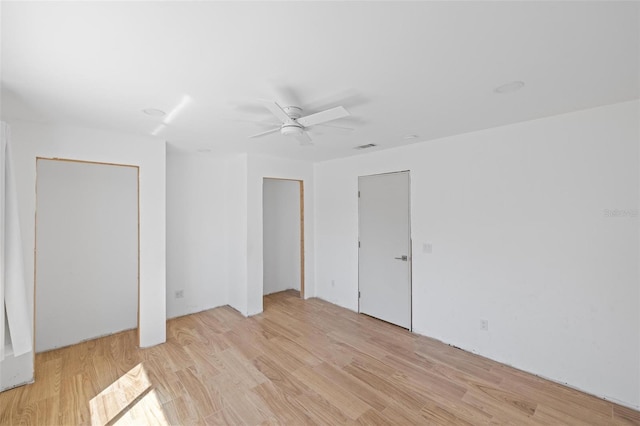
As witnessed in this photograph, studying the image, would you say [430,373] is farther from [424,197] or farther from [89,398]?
[89,398]

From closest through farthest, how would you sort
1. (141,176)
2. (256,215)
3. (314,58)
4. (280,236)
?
(314,58) → (141,176) → (256,215) → (280,236)

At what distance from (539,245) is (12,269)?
14.9 ft

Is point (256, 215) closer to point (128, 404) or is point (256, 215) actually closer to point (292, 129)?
point (292, 129)

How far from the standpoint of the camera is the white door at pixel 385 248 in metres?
3.75

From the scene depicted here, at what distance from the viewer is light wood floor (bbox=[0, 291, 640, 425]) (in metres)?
2.14

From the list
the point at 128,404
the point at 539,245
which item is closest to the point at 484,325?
the point at 539,245

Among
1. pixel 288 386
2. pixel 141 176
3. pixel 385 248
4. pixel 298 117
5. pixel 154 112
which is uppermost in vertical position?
pixel 154 112

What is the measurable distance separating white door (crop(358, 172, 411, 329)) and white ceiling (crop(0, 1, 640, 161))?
1.45m

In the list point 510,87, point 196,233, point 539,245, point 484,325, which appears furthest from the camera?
point 196,233

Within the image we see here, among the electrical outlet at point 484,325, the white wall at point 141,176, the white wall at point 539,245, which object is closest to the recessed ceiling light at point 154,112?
the white wall at point 141,176

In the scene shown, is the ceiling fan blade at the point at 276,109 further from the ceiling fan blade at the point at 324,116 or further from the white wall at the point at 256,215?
the white wall at the point at 256,215

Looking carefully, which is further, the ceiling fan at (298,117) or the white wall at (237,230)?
the white wall at (237,230)

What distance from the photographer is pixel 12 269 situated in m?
2.18

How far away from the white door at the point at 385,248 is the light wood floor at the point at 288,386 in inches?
18.6
